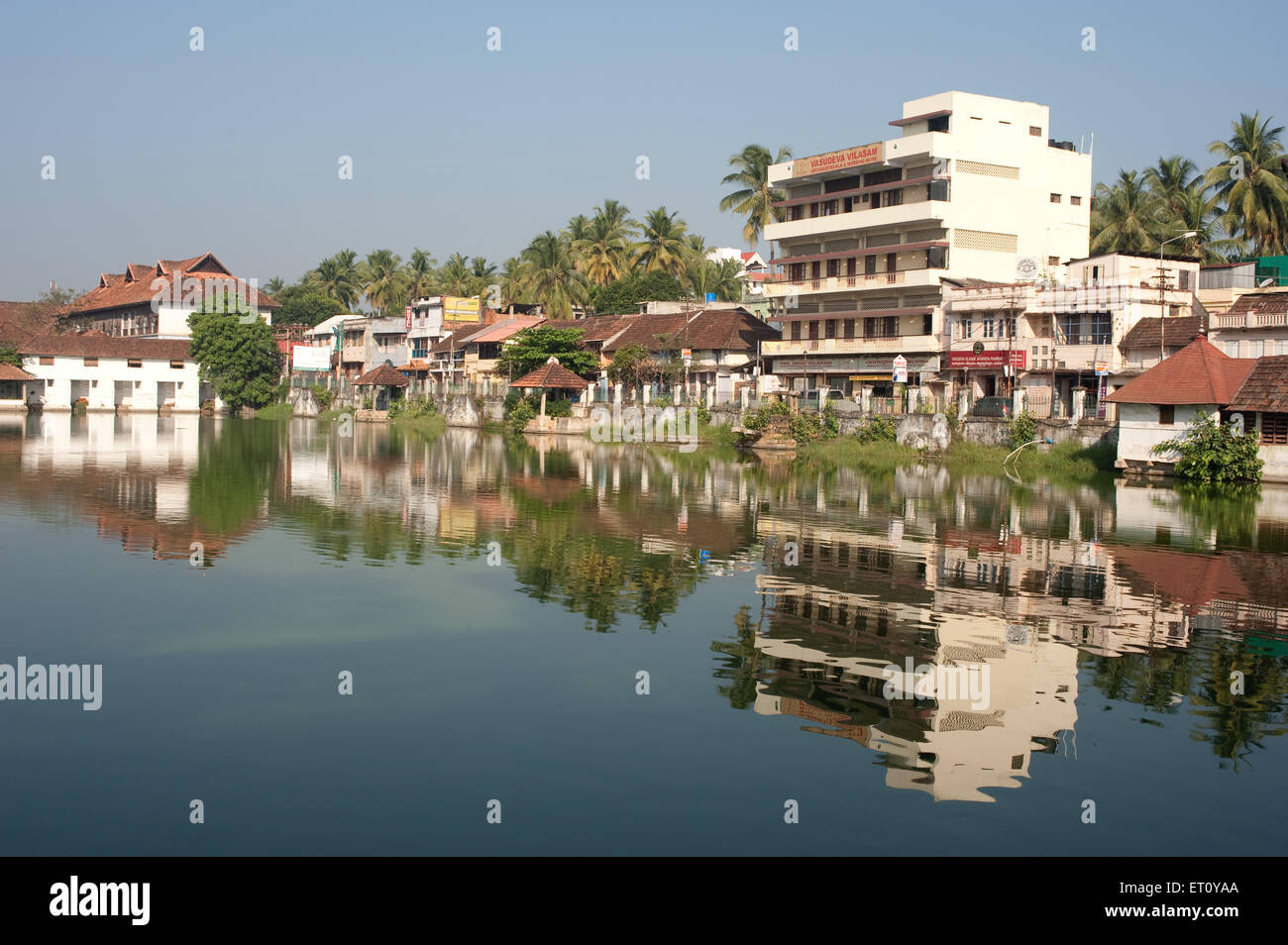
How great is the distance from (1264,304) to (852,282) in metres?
22.5

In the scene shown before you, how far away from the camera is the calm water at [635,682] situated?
10.7 meters

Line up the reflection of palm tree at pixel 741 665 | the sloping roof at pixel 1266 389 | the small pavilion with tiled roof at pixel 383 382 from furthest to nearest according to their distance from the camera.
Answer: the small pavilion with tiled roof at pixel 383 382, the sloping roof at pixel 1266 389, the reflection of palm tree at pixel 741 665

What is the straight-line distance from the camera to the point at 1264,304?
43781 mm

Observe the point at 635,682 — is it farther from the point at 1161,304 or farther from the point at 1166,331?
the point at 1161,304

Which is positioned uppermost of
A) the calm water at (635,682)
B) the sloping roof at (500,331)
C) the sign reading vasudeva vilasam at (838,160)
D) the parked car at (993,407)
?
the sign reading vasudeva vilasam at (838,160)

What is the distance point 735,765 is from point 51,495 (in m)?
25.8

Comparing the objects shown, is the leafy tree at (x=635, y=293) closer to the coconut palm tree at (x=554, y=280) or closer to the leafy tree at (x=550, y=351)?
the coconut palm tree at (x=554, y=280)

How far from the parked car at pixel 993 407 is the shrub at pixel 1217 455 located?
970cm

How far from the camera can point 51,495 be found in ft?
103

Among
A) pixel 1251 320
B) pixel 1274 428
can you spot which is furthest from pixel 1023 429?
pixel 1274 428

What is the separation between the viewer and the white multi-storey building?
57.5 metres

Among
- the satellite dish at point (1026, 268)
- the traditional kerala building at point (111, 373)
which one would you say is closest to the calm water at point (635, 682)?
the satellite dish at point (1026, 268)
